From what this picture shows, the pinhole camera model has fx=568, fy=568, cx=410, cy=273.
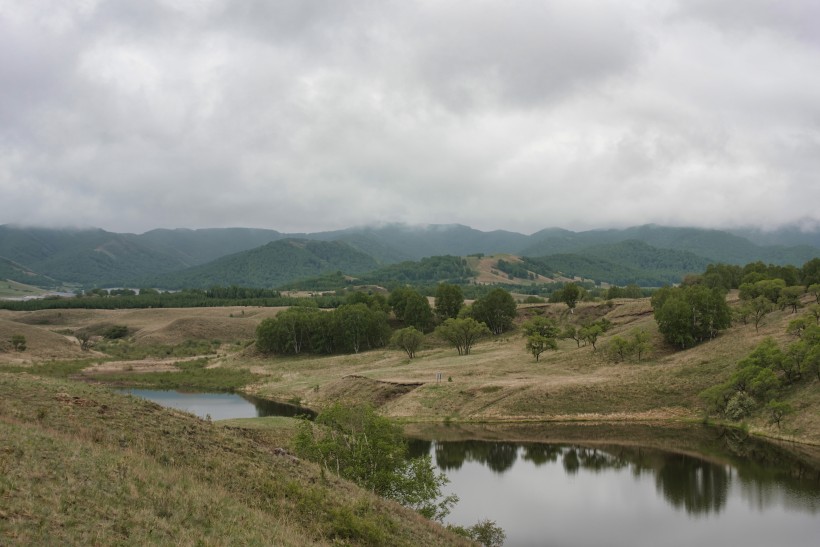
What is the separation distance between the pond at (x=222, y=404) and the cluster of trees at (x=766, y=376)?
48.2 meters

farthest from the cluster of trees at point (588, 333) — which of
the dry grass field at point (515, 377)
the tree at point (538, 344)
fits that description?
the tree at point (538, 344)

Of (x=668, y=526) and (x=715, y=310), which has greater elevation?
(x=715, y=310)

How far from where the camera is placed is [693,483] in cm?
4316

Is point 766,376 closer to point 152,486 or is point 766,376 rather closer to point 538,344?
point 538,344

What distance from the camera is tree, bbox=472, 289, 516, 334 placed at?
420 ft

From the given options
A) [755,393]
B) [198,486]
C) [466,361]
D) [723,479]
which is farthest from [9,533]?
[466,361]

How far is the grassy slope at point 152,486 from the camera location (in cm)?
1541

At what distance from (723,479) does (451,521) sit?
22.8 metres

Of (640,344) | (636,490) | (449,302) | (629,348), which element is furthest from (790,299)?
(449,302)

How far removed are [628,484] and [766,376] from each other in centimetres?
2606

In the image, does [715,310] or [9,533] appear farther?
[715,310]

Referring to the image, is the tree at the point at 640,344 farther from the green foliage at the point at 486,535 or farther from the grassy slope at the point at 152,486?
the grassy slope at the point at 152,486

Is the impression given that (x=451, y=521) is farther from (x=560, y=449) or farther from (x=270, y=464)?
(x=560, y=449)

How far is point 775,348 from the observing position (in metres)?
63.2
